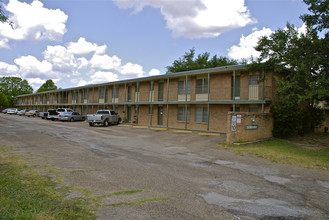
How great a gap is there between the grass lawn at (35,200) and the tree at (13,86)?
99574 mm

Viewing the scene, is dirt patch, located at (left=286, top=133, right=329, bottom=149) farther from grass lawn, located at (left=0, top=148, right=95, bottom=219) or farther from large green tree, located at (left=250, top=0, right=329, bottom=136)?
grass lawn, located at (left=0, top=148, right=95, bottom=219)

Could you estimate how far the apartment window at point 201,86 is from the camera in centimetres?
2139

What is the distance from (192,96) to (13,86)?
312ft

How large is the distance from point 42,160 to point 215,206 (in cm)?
607

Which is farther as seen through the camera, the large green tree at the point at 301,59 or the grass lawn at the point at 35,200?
the large green tree at the point at 301,59

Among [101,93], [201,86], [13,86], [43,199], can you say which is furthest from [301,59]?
[13,86]

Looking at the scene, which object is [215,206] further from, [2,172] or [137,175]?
[2,172]

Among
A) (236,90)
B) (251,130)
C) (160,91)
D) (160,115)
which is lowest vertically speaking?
(251,130)

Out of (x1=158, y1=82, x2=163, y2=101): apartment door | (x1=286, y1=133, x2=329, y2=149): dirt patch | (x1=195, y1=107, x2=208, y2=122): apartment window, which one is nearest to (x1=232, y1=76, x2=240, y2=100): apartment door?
(x1=195, y1=107, x2=208, y2=122): apartment window

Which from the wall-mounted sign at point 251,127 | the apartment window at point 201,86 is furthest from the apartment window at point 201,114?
the wall-mounted sign at point 251,127

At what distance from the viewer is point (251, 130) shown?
14195mm

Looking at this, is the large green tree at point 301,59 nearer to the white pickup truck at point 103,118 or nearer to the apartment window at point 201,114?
the apartment window at point 201,114

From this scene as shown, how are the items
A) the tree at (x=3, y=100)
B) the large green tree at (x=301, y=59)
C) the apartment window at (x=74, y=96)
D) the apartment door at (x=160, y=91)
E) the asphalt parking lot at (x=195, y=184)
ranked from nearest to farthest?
the asphalt parking lot at (x=195, y=184), the large green tree at (x=301, y=59), the apartment door at (x=160, y=91), the apartment window at (x=74, y=96), the tree at (x=3, y=100)

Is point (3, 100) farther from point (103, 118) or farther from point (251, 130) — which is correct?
point (251, 130)
